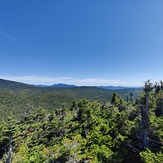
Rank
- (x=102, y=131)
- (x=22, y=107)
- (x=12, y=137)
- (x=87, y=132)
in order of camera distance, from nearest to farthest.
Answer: (x=12, y=137), (x=102, y=131), (x=87, y=132), (x=22, y=107)

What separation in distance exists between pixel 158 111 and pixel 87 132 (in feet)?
75.1

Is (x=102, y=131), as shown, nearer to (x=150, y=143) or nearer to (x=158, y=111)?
(x=150, y=143)

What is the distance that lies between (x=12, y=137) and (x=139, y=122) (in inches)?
873

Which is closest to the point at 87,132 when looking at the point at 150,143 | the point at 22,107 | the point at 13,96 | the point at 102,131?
the point at 102,131

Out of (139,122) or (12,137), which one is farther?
(139,122)

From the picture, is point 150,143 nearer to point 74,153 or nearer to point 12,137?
point 74,153

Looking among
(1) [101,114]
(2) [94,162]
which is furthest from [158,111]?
(2) [94,162]

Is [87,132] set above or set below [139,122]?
below

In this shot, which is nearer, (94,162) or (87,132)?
(94,162)

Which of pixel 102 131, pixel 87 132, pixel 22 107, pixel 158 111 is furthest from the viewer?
pixel 22 107

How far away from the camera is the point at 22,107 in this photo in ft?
392

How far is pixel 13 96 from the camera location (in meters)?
142

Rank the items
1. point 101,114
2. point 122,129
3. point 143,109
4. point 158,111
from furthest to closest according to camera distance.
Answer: point 101,114, point 158,111, point 122,129, point 143,109

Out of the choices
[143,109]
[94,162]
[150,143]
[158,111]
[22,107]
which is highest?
[143,109]
